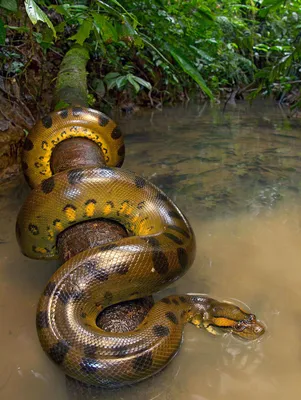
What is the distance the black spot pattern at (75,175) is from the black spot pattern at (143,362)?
1.23 m

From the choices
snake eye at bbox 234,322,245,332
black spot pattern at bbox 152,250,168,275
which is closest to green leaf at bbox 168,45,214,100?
black spot pattern at bbox 152,250,168,275

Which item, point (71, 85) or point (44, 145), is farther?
point (71, 85)

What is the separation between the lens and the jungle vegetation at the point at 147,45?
12.1 feet

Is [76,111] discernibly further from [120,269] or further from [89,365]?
[89,365]

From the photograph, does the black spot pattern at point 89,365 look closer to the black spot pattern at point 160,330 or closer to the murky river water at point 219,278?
the murky river water at point 219,278

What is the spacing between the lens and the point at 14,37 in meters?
5.46

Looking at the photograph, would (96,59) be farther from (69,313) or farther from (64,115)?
(69,313)

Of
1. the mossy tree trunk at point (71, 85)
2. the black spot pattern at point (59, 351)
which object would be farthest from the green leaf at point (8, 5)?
the black spot pattern at point (59, 351)

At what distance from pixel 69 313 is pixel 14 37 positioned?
4859 mm

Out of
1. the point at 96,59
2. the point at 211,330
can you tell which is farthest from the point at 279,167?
the point at 96,59

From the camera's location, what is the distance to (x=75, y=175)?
8.30ft

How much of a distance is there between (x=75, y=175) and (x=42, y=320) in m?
1.06

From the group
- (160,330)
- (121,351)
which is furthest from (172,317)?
(121,351)

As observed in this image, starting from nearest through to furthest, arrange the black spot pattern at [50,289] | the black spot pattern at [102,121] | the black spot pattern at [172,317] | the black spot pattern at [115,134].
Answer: the black spot pattern at [50,289] → the black spot pattern at [172,317] → the black spot pattern at [102,121] → the black spot pattern at [115,134]
